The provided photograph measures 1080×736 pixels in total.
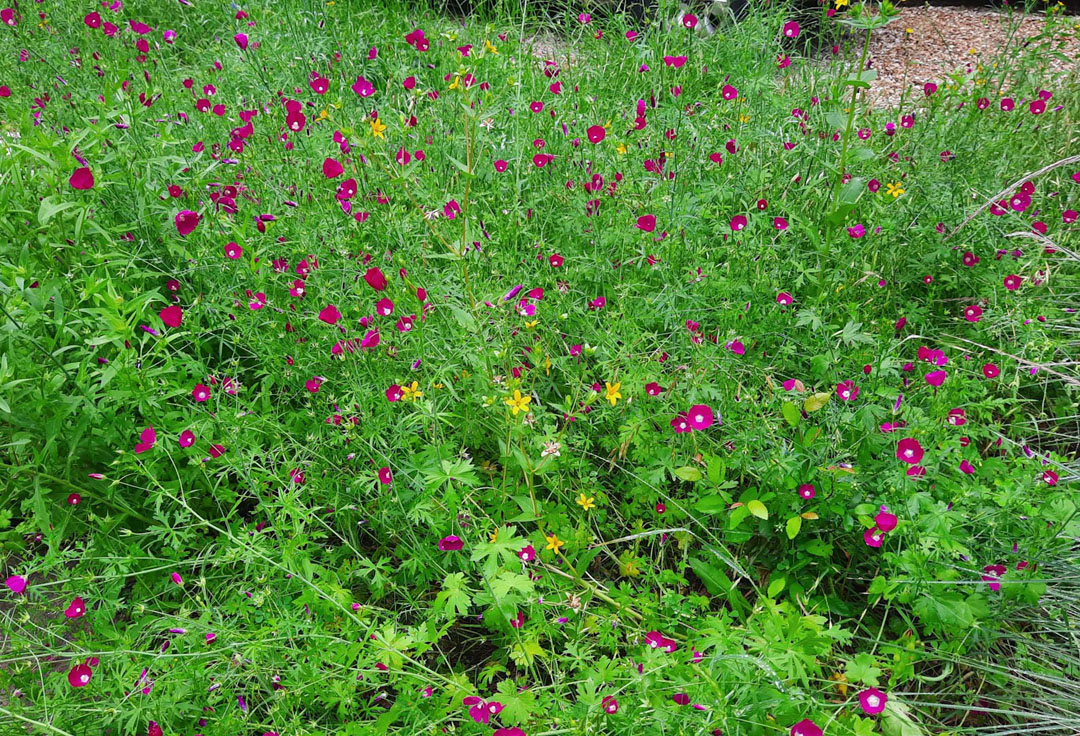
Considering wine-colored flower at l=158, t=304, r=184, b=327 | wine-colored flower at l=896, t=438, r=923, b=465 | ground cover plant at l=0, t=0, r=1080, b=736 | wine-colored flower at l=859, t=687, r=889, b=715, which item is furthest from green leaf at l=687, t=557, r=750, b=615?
wine-colored flower at l=158, t=304, r=184, b=327

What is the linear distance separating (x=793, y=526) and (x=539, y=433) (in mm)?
804

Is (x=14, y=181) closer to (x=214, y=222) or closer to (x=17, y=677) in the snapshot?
(x=214, y=222)

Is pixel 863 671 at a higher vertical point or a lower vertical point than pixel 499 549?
lower

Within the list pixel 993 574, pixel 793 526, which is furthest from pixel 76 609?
pixel 993 574

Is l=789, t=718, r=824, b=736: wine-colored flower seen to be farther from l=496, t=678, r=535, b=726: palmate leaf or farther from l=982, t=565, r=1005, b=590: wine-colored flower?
l=982, t=565, r=1005, b=590: wine-colored flower

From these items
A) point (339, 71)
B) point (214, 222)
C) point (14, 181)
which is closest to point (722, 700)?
point (214, 222)

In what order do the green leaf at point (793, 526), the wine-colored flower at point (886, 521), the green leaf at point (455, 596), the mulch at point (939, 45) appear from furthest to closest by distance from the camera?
the mulch at point (939, 45) → the green leaf at point (793, 526) → the wine-colored flower at point (886, 521) → the green leaf at point (455, 596)

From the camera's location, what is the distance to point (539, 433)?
219 centimetres

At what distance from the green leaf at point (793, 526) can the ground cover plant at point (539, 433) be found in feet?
0.27

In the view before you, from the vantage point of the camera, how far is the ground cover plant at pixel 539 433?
161cm

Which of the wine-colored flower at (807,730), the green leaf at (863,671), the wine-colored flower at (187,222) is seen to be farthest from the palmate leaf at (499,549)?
the wine-colored flower at (187,222)

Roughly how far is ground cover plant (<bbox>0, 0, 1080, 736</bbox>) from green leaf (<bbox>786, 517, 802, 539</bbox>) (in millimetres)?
82

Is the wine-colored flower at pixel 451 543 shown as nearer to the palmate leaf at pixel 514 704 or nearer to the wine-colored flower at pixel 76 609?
the palmate leaf at pixel 514 704

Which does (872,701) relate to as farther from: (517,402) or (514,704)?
(517,402)
